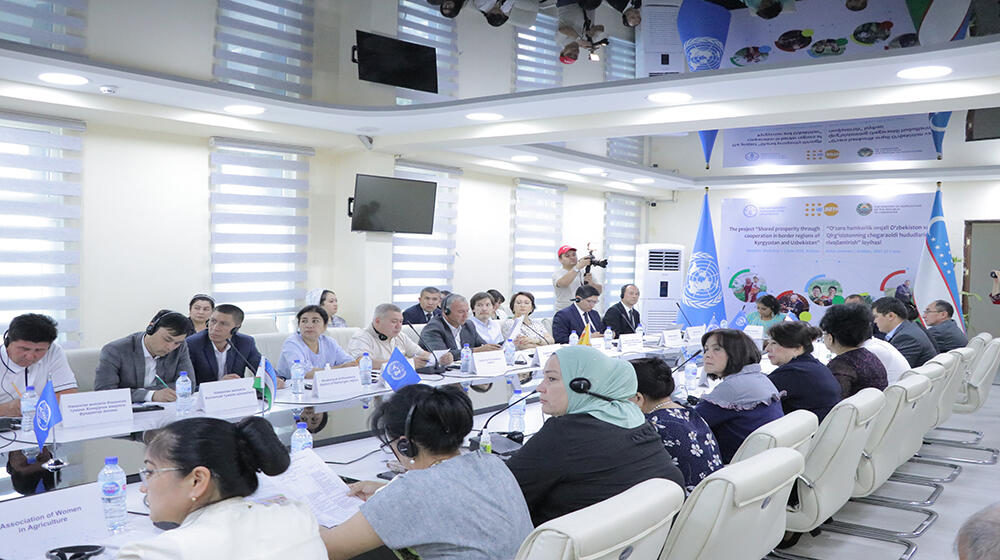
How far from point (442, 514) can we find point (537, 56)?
27.6 feet

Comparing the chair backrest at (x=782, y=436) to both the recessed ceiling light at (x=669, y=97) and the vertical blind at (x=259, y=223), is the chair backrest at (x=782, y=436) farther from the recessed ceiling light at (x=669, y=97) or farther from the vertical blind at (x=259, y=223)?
the vertical blind at (x=259, y=223)

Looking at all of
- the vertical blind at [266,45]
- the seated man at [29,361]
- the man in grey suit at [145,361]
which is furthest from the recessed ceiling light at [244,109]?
the seated man at [29,361]

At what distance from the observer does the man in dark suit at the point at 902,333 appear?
5.49 m

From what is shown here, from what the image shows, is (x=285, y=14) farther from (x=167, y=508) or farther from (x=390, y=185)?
(x=167, y=508)

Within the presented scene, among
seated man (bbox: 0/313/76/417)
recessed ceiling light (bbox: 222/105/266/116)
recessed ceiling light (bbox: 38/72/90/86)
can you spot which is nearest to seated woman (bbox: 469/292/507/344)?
recessed ceiling light (bbox: 222/105/266/116)

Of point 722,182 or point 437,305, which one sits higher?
point 722,182

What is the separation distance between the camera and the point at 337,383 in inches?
158

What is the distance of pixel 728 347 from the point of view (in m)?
3.31

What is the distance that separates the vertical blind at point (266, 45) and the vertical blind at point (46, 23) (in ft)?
3.61

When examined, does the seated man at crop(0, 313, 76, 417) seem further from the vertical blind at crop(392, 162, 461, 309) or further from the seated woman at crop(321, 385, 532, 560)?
the vertical blind at crop(392, 162, 461, 309)

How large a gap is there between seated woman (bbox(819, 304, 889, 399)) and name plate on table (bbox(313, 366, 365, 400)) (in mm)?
2568

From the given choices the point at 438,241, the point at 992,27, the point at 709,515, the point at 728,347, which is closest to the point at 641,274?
the point at 438,241

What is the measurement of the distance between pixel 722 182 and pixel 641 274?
1720 mm

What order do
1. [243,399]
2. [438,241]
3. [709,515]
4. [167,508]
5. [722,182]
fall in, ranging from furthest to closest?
[722,182], [438,241], [243,399], [709,515], [167,508]
